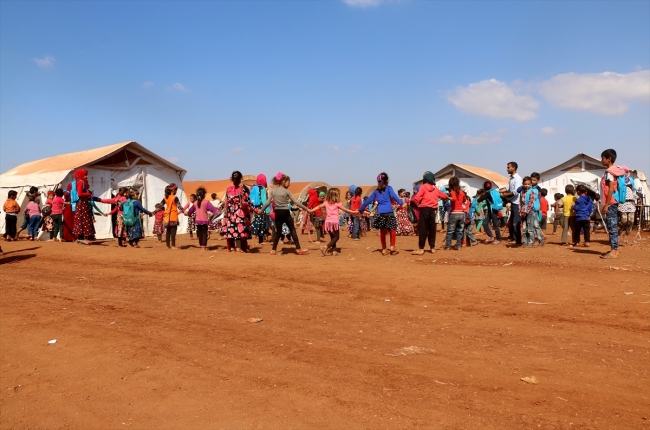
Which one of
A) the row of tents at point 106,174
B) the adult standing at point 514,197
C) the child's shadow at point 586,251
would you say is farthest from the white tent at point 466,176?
the child's shadow at point 586,251

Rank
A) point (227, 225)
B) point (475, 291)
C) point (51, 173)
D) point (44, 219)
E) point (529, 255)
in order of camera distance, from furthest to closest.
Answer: point (51, 173) < point (44, 219) < point (227, 225) < point (529, 255) < point (475, 291)

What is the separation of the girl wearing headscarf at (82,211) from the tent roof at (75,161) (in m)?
4.84

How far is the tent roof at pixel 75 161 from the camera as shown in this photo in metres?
19.8

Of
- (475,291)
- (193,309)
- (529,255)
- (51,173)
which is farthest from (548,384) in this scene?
(51,173)

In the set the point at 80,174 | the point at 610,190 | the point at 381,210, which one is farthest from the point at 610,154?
the point at 80,174

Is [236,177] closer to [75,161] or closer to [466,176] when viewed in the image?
[75,161]

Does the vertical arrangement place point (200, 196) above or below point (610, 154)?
below

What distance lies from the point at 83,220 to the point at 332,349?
1187 cm

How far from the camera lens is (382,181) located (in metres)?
11.3

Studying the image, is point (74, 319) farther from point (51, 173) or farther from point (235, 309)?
point (51, 173)

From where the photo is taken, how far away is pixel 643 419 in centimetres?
370

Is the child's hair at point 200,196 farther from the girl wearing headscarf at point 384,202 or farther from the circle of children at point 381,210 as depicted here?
the girl wearing headscarf at point 384,202

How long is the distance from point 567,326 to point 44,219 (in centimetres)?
1693

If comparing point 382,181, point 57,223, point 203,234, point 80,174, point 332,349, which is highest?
point 80,174
